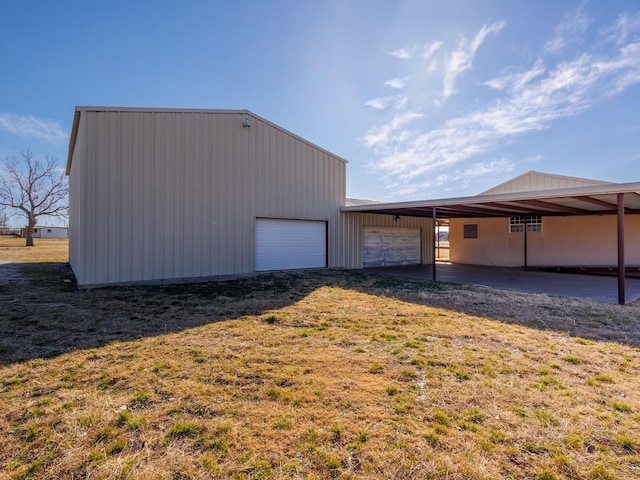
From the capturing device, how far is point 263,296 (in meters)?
6.65

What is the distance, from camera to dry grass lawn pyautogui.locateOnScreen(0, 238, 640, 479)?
1.79 m

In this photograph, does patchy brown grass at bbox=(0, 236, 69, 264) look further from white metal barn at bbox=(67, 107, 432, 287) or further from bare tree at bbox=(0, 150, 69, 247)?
white metal barn at bbox=(67, 107, 432, 287)

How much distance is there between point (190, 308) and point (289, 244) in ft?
17.3

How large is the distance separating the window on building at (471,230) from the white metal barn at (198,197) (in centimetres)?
682

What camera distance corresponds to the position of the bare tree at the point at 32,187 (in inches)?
1035

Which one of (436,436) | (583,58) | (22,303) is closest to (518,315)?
(436,436)

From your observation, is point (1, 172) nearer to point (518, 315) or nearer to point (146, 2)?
point (146, 2)

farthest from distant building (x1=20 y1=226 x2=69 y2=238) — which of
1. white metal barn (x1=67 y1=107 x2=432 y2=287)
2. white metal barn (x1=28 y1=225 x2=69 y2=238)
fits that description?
white metal barn (x1=67 y1=107 x2=432 y2=287)

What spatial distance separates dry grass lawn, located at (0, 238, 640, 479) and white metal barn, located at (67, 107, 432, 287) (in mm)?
2824

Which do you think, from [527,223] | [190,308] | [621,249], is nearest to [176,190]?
[190,308]

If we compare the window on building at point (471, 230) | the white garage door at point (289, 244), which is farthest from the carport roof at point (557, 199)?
the window on building at point (471, 230)

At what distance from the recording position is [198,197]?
8641mm

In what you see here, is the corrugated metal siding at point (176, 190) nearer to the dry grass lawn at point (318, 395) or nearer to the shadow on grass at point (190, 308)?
the shadow on grass at point (190, 308)

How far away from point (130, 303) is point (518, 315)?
693cm
